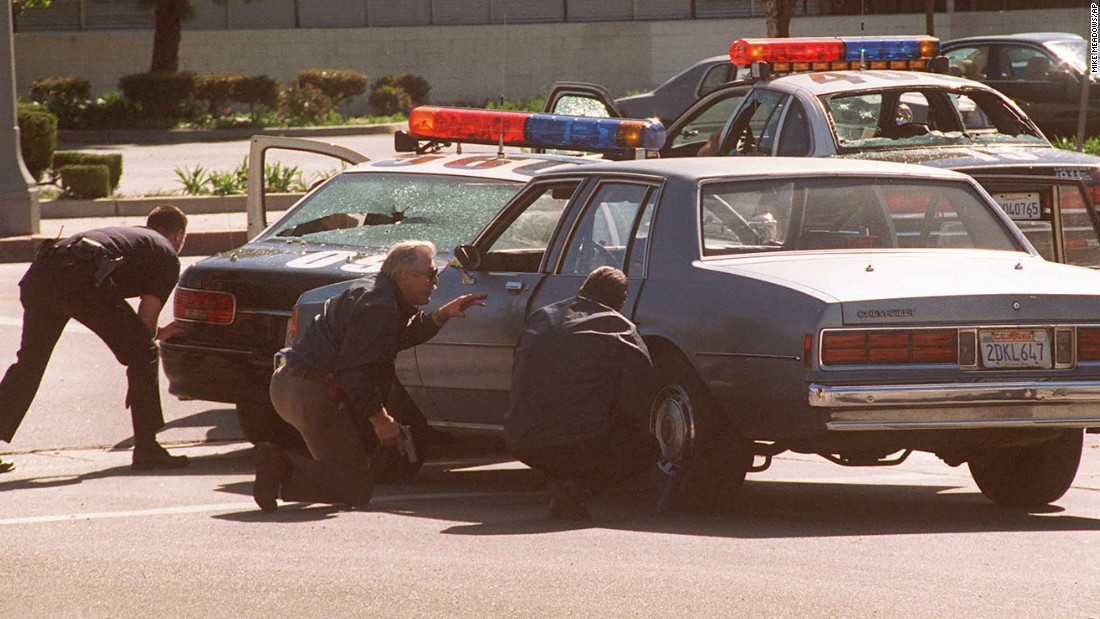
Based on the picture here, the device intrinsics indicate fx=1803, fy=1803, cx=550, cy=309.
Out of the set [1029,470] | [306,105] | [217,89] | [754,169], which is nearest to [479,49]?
[306,105]

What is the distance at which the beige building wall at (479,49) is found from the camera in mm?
41594

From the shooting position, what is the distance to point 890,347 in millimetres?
6879

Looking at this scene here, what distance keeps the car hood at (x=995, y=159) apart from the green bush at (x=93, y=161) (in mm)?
14150

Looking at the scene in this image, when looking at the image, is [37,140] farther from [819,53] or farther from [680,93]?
[819,53]

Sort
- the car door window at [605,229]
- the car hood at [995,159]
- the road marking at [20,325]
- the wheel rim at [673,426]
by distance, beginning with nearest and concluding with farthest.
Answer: the wheel rim at [673,426]
the car door window at [605,229]
the car hood at [995,159]
the road marking at [20,325]

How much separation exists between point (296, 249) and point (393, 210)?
29.4 inches

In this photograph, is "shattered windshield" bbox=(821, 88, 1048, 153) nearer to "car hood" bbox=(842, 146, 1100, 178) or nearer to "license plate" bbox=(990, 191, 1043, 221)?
"car hood" bbox=(842, 146, 1100, 178)

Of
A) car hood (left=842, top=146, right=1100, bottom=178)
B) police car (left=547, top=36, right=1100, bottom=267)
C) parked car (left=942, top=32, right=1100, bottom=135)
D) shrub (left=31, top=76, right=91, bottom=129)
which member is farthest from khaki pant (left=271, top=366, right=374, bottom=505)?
shrub (left=31, top=76, right=91, bottom=129)

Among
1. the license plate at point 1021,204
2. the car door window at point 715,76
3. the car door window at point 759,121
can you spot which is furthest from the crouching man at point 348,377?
the car door window at point 715,76

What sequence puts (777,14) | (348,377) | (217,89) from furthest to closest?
(217,89) → (777,14) → (348,377)

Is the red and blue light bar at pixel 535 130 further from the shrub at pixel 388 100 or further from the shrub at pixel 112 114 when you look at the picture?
the shrub at pixel 388 100

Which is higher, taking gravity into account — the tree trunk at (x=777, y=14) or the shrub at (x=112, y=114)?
the tree trunk at (x=777, y=14)

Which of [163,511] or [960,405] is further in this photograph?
[163,511]

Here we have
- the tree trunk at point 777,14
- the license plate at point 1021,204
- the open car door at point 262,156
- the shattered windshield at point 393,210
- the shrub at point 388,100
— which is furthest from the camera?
the shrub at point 388,100
